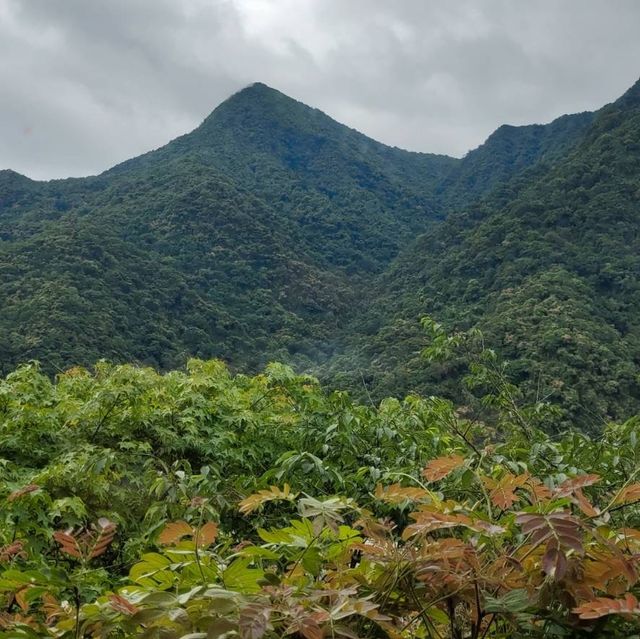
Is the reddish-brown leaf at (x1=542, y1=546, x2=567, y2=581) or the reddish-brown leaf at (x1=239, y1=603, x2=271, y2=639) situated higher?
the reddish-brown leaf at (x1=542, y1=546, x2=567, y2=581)

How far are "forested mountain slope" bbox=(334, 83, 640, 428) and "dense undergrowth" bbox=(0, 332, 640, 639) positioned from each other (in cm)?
1404

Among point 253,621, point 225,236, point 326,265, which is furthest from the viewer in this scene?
point 326,265

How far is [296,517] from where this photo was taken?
9.39 feet

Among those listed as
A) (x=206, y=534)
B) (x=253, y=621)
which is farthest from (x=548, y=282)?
(x=253, y=621)

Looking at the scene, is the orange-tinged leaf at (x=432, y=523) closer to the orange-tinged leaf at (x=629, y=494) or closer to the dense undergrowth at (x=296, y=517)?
the dense undergrowth at (x=296, y=517)

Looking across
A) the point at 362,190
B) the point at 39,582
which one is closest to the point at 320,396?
the point at 39,582

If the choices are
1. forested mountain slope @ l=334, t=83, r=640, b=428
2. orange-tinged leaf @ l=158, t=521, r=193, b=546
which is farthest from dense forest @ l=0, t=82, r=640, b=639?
forested mountain slope @ l=334, t=83, r=640, b=428

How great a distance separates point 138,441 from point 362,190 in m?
75.6

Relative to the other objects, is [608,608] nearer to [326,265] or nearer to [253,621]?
[253,621]

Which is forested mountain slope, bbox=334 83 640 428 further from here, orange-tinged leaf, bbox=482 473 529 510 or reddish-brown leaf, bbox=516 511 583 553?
reddish-brown leaf, bbox=516 511 583 553

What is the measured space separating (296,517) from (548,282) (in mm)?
33230

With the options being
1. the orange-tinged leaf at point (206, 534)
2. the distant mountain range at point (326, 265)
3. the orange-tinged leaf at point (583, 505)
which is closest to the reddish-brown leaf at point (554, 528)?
the orange-tinged leaf at point (583, 505)

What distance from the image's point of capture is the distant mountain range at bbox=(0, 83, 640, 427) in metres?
26.9

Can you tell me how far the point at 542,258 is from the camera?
37.9 meters
